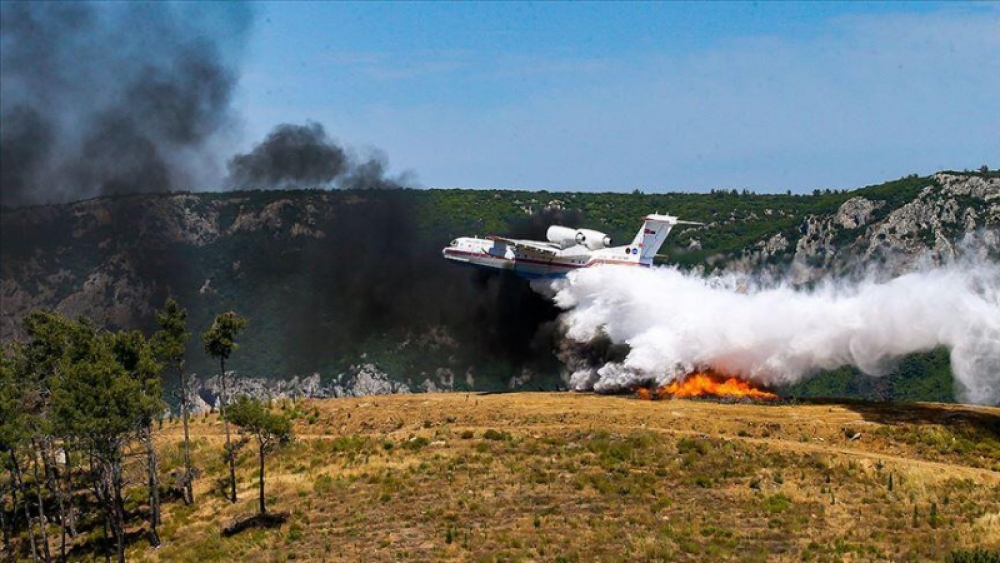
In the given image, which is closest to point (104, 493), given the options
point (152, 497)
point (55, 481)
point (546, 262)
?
point (152, 497)

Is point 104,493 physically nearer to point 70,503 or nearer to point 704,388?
point 70,503

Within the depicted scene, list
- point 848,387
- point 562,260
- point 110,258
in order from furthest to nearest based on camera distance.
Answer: point 110,258 < point 848,387 < point 562,260

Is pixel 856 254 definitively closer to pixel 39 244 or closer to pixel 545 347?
pixel 545 347

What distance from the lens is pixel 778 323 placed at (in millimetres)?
88000

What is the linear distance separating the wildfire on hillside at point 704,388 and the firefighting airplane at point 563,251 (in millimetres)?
13220

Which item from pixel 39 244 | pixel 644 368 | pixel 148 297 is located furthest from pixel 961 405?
pixel 39 244

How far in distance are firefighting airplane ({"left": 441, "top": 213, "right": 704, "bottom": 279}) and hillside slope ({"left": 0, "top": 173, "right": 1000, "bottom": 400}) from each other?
3253mm

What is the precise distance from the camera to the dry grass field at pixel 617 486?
5825cm

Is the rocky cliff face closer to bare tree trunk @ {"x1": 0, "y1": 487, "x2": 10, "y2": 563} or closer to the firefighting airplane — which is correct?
the firefighting airplane

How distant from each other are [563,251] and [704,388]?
20.0 m

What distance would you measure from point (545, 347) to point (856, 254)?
94081mm

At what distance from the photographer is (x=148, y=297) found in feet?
521

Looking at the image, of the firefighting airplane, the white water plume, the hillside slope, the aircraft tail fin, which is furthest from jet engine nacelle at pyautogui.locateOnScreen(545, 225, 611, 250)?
the hillside slope

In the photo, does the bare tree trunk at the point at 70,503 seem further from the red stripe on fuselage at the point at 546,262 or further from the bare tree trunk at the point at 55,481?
the red stripe on fuselage at the point at 546,262
